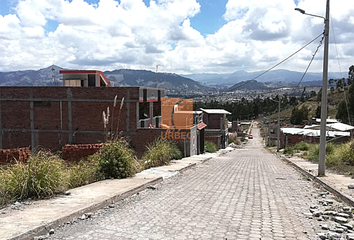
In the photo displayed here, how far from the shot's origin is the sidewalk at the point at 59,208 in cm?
545

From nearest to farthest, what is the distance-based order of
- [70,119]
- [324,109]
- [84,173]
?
1. [84,173]
2. [324,109]
3. [70,119]

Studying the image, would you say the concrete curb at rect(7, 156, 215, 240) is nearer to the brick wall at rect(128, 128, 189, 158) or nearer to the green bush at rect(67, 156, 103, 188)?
the green bush at rect(67, 156, 103, 188)

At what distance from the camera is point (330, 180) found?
1183cm

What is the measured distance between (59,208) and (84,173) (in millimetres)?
3146

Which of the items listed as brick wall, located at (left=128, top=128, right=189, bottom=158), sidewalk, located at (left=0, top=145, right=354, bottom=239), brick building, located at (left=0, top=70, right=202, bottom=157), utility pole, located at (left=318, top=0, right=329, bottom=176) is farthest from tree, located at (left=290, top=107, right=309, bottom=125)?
sidewalk, located at (left=0, top=145, right=354, bottom=239)

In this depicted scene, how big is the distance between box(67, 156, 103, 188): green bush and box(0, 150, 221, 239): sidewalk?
0.37 metres

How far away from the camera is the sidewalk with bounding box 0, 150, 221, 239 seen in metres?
5.45

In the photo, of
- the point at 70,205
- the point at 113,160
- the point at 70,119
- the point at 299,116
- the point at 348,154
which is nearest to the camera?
A: the point at 70,205

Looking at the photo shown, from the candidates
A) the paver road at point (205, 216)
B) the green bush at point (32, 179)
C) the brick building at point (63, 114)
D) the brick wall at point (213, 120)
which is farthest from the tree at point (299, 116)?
the green bush at point (32, 179)

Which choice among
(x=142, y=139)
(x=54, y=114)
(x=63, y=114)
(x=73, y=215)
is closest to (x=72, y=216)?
(x=73, y=215)

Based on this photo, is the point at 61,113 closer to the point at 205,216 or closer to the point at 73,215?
Result: the point at 73,215

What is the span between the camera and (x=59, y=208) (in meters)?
6.71

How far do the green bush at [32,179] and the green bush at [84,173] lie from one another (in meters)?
1.10

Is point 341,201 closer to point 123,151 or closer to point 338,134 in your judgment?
point 123,151
